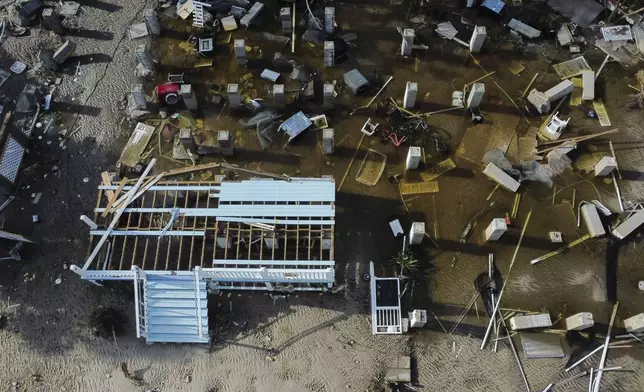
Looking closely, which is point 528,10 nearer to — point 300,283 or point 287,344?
point 300,283

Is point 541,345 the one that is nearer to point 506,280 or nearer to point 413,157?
point 506,280

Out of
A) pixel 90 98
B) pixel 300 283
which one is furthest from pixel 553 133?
pixel 90 98

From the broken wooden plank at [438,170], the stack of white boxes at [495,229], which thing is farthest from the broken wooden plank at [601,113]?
the stack of white boxes at [495,229]

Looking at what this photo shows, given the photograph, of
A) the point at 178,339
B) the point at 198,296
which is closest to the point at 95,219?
the point at 198,296

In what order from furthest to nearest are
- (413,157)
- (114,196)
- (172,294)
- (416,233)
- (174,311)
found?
(413,157)
(114,196)
(416,233)
(172,294)
(174,311)

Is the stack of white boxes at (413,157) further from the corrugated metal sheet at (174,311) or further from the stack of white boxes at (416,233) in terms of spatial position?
the corrugated metal sheet at (174,311)

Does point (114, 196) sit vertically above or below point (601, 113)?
below
